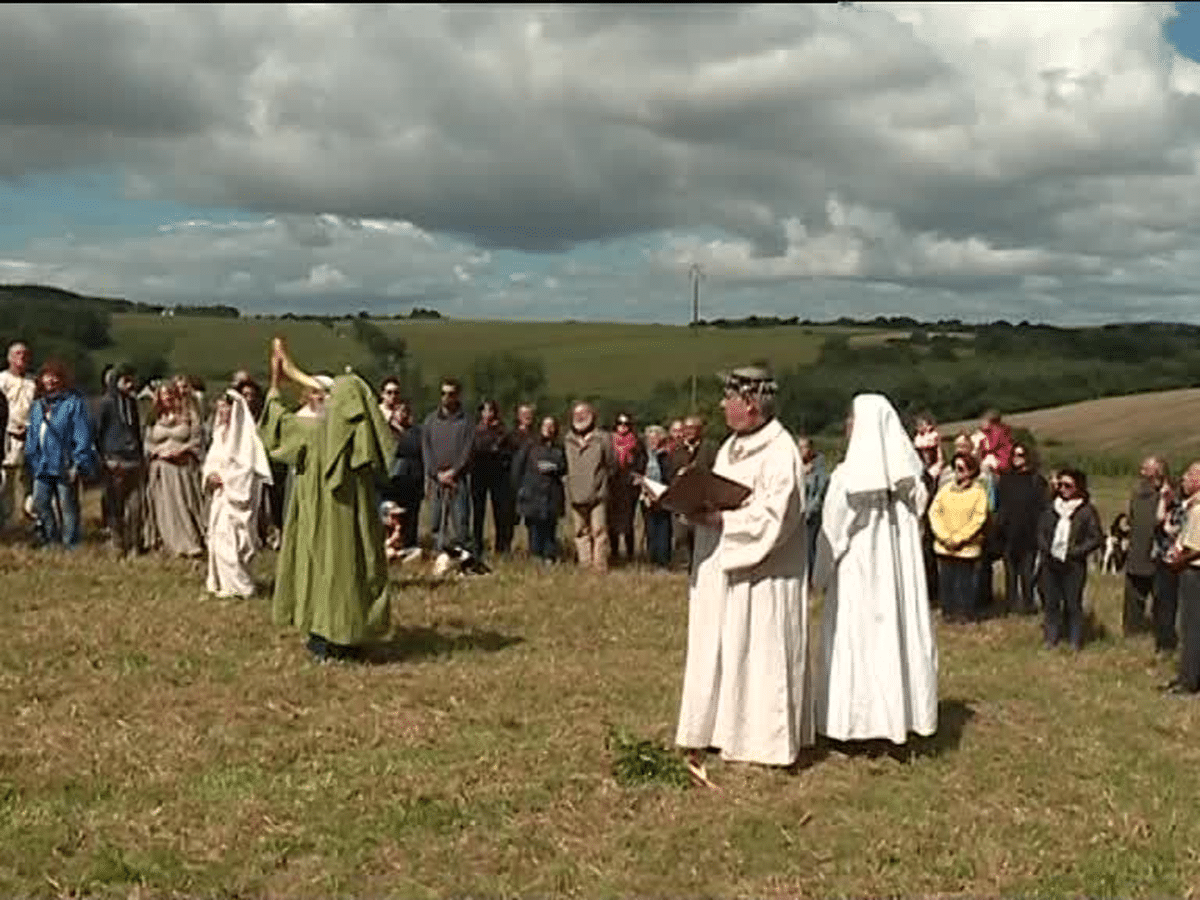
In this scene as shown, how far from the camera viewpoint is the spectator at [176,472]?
1445 centimetres

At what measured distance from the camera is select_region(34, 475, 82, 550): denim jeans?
1428 centimetres

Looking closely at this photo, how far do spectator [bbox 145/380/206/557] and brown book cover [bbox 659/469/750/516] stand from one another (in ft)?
26.1

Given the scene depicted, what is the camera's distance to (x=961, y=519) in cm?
1363

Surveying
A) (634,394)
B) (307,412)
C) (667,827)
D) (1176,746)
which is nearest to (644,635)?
(307,412)

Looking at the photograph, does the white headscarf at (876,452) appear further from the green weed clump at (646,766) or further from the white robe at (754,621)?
the green weed clump at (646,766)

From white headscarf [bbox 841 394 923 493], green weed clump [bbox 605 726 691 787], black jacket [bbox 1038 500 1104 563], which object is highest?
white headscarf [bbox 841 394 923 493]

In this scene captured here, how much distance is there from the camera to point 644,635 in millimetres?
12086

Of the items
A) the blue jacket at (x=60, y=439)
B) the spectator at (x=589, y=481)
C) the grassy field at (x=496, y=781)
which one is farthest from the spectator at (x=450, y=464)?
the grassy field at (x=496, y=781)

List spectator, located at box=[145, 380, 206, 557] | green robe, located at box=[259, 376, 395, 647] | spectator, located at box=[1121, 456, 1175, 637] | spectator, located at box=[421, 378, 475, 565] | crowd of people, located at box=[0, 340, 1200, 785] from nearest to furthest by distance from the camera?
1. crowd of people, located at box=[0, 340, 1200, 785]
2. green robe, located at box=[259, 376, 395, 647]
3. spectator, located at box=[1121, 456, 1175, 637]
4. spectator, located at box=[145, 380, 206, 557]
5. spectator, located at box=[421, 378, 475, 565]

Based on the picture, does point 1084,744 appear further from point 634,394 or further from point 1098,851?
point 634,394

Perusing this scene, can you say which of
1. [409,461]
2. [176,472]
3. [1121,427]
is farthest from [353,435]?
[1121,427]

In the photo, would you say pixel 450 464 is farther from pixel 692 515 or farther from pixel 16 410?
pixel 692 515

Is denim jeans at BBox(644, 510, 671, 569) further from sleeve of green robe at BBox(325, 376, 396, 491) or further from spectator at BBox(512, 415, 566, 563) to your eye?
sleeve of green robe at BBox(325, 376, 396, 491)

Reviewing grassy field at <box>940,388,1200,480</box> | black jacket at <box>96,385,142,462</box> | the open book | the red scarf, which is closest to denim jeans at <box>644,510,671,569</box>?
the red scarf
